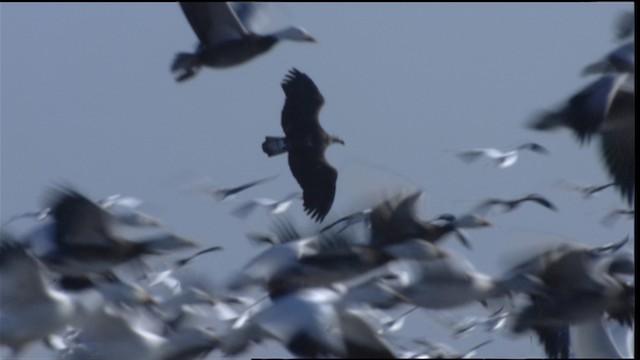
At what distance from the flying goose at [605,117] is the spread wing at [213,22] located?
53cm

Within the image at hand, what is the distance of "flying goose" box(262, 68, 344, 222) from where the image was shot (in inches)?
105

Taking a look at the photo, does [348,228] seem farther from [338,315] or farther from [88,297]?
[88,297]

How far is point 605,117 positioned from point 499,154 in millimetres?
748

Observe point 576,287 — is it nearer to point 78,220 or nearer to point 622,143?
point 622,143

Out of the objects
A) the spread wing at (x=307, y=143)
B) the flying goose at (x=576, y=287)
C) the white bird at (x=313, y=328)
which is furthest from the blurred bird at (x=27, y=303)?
the spread wing at (x=307, y=143)

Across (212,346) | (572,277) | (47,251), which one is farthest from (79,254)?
(572,277)

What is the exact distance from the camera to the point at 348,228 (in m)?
1.70

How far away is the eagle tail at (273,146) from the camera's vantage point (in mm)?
2666

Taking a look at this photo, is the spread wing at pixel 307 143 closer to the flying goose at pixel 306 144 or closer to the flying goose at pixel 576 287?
the flying goose at pixel 306 144

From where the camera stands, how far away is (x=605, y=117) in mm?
1591

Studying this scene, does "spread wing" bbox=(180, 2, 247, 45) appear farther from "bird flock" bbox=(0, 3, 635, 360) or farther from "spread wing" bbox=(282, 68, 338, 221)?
"spread wing" bbox=(282, 68, 338, 221)

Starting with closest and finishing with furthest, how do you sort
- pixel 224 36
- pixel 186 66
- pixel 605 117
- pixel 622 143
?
pixel 605 117, pixel 622 143, pixel 224 36, pixel 186 66

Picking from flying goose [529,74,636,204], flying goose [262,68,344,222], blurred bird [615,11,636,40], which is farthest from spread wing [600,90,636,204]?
flying goose [262,68,344,222]

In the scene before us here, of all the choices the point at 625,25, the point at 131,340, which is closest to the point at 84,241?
the point at 131,340
